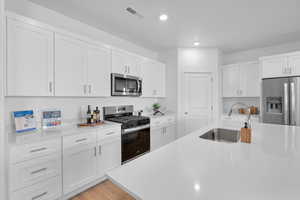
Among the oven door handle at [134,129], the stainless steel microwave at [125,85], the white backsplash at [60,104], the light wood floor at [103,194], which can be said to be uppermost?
the stainless steel microwave at [125,85]

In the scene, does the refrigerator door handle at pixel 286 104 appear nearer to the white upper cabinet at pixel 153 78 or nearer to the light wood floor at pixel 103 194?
the white upper cabinet at pixel 153 78

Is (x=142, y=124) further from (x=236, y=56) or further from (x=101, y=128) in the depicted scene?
(x=236, y=56)

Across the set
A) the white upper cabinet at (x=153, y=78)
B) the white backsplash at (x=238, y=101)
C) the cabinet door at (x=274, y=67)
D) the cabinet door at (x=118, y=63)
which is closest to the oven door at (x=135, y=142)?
the white upper cabinet at (x=153, y=78)

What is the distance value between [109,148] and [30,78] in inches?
55.0

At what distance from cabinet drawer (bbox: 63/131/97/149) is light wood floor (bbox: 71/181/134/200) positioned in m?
0.70

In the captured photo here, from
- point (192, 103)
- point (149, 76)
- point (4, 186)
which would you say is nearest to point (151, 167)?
point (4, 186)

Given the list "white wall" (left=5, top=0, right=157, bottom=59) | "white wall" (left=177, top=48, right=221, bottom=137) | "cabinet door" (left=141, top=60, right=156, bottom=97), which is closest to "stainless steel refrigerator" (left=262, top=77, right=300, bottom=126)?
"white wall" (left=177, top=48, right=221, bottom=137)

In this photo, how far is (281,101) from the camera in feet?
9.34

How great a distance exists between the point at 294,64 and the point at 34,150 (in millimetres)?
4571

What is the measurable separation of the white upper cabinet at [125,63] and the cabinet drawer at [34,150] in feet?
5.00

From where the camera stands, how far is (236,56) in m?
4.13

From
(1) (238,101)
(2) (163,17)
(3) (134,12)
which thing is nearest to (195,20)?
(2) (163,17)

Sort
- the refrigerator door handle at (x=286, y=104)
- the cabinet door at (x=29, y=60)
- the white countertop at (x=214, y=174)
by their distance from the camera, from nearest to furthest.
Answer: the white countertop at (x=214, y=174)
the cabinet door at (x=29, y=60)
the refrigerator door handle at (x=286, y=104)

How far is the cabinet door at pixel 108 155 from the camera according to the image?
2074mm
